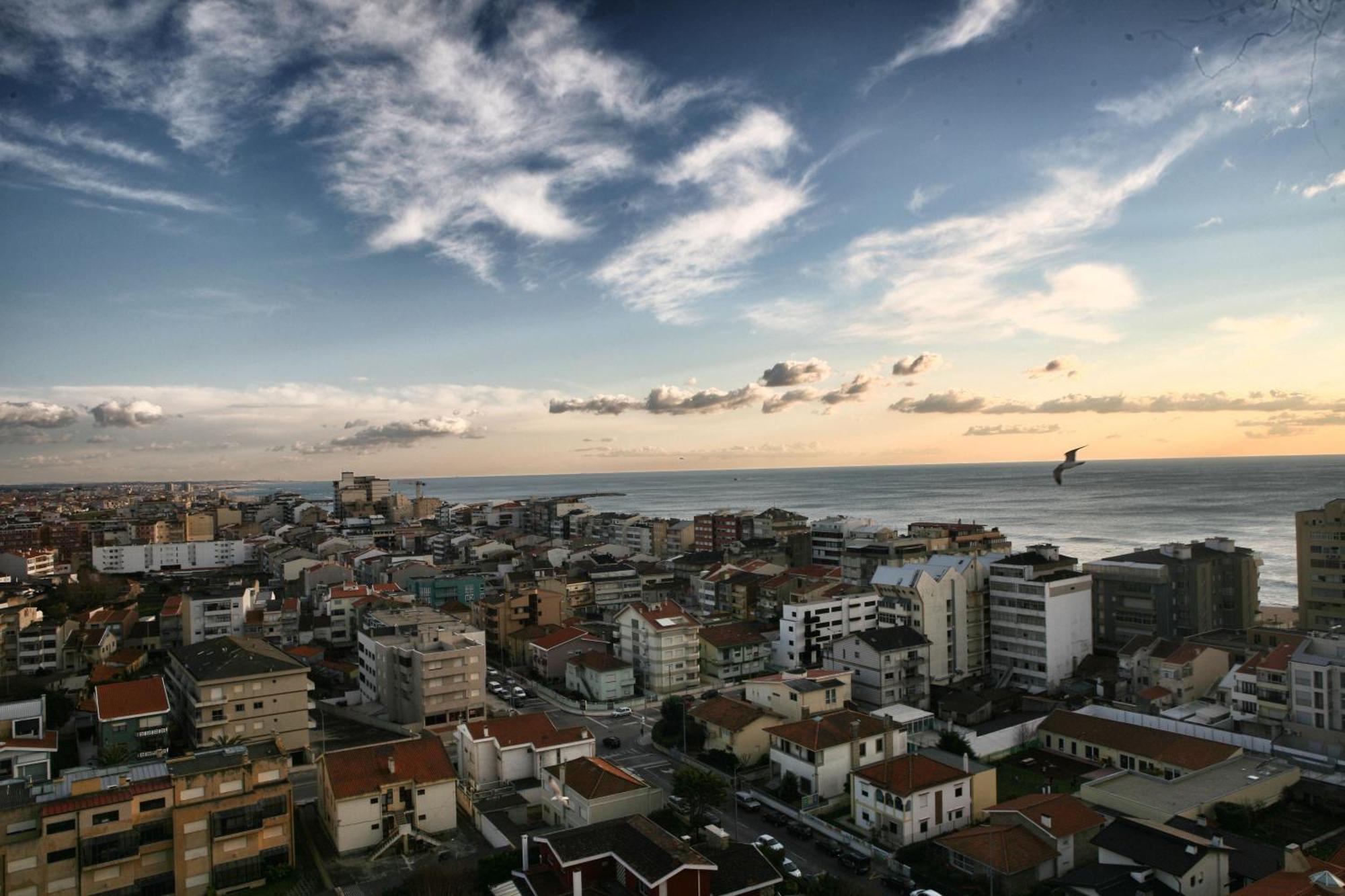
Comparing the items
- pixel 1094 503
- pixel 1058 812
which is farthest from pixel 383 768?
pixel 1094 503

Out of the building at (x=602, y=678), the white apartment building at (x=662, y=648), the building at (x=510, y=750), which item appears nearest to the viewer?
the building at (x=510, y=750)

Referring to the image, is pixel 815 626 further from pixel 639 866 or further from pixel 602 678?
pixel 639 866

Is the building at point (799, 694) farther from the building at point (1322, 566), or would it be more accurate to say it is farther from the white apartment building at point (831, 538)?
the white apartment building at point (831, 538)

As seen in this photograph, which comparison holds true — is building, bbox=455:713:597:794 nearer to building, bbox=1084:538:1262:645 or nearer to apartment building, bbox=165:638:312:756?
apartment building, bbox=165:638:312:756

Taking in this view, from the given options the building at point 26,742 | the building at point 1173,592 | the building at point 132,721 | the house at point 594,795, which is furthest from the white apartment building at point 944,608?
the building at point 26,742

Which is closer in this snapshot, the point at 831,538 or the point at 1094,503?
the point at 831,538
